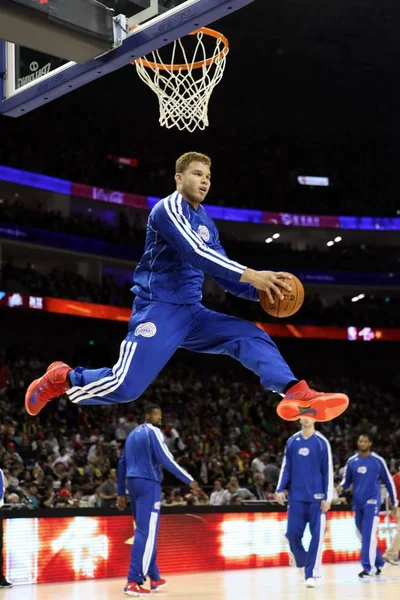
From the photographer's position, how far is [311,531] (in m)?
12.8

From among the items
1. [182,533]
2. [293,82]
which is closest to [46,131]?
[293,82]

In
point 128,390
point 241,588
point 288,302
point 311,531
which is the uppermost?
point 288,302

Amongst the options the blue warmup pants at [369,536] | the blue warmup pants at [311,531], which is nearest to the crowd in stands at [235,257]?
the blue warmup pants at [369,536]

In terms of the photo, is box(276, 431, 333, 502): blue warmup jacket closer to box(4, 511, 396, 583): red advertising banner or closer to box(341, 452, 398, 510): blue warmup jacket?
box(341, 452, 398, 510): blue warmup jacket

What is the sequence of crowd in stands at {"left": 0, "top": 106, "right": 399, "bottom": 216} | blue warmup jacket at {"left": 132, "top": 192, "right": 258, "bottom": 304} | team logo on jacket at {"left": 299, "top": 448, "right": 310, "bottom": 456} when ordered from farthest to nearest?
crowd in stands at {"left": 0, "top": 106, "right": 399, "bottom": 216} → team logo on jacket at {"left": 299, "top": 448, "right": 310, "bottom": 456} → blue warmup jacket at {"left": 132, "top": 192, "right": 258, "bottom": 304}

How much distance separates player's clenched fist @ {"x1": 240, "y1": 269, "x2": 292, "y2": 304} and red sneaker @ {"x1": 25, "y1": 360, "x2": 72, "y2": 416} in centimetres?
169

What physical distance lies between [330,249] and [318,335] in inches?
179

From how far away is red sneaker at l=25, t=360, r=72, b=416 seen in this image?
6879 millimetres

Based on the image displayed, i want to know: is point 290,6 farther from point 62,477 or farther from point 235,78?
point 62,477

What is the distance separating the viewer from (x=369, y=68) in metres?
29.7

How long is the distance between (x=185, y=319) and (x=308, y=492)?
276 inches

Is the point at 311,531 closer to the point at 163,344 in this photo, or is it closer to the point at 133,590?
the point at 133,590

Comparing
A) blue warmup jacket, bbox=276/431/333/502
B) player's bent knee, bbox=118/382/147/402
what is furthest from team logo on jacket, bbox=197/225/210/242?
blue warmup jacket, bbox=276/431/333/502

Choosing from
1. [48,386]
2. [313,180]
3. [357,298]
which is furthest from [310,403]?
[357,298]
